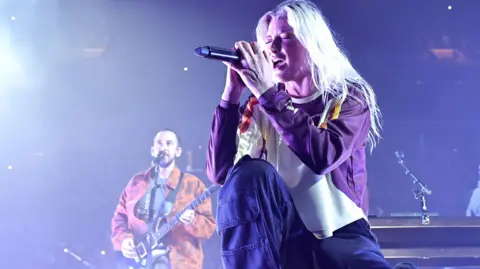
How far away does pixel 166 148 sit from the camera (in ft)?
11.9

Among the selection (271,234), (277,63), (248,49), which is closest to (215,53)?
(248,49)

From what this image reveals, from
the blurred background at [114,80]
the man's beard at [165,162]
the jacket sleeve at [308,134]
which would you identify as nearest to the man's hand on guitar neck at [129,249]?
the man's beard at [165,162]

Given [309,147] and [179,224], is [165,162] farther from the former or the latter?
[309,147]

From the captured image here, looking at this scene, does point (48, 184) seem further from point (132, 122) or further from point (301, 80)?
point (301, 80)

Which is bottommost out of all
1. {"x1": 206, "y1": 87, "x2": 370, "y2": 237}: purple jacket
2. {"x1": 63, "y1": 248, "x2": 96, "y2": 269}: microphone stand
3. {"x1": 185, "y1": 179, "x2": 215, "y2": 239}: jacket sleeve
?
{"x1": 63, "y1": 248, "x2": 96, "y2": 269}: microphone stand

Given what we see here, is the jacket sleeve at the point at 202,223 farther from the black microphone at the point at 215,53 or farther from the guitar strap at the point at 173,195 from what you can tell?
the black microphone at the point at 215,53

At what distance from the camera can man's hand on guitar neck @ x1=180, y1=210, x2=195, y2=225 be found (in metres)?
3.24

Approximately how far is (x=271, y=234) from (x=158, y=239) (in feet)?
7.92

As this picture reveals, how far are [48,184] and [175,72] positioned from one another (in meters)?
1.67

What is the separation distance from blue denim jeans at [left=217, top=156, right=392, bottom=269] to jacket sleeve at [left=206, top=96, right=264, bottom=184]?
200 mm

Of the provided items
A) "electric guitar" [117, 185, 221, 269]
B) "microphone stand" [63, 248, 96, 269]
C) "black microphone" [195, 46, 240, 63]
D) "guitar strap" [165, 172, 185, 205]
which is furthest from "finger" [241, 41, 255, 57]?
"microphone stand" [63, 248, 96, 269]

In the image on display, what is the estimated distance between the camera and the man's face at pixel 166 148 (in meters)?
3.57

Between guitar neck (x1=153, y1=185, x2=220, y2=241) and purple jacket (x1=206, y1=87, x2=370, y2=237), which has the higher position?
purple jacket (x1=206, y1=87, x2=370, y2=237)

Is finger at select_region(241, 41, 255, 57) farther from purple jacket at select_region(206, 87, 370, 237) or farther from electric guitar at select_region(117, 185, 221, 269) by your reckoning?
electric guitar at select_region(117, 185, 221, 269)
